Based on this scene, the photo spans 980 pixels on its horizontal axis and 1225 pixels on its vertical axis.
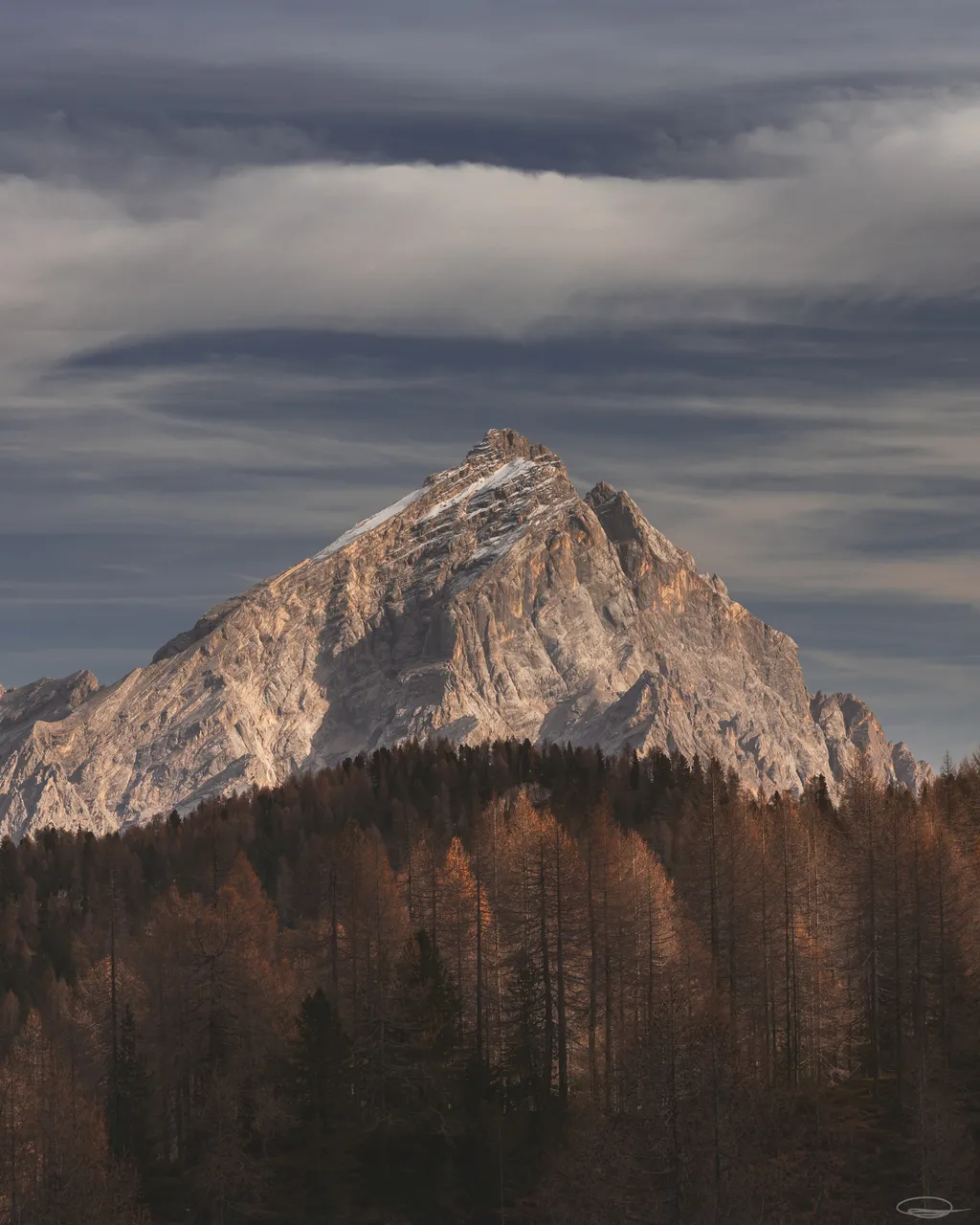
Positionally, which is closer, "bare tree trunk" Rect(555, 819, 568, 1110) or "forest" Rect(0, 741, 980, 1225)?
"forest" Rect(0, 741, 980, 1225)

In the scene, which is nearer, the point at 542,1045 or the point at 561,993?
the point at 561,993

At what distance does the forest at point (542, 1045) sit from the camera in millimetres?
78562

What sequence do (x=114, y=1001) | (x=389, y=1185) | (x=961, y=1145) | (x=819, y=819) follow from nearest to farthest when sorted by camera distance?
(x=961, y=1145) < (x=389, y=1185) < (x=114, y=1001) < (x=819, y=819)

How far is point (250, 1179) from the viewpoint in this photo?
86.5 meters

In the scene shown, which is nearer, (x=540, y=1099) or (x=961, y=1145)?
(x=961, y=1145)

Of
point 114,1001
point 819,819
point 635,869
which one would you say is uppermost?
point 819,819

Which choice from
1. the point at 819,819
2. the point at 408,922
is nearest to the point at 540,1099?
the point at 408,922

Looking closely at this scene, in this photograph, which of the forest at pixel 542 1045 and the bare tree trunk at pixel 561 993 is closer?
the forest at pixel 542 1045

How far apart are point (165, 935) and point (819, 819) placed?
58.3 meters

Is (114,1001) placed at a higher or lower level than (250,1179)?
higher

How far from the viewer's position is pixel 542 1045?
10175 centimetres

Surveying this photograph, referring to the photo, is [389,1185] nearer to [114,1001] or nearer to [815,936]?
[114,1001]

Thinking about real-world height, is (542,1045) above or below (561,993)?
below

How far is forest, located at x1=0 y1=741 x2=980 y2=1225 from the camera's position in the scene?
258ft
